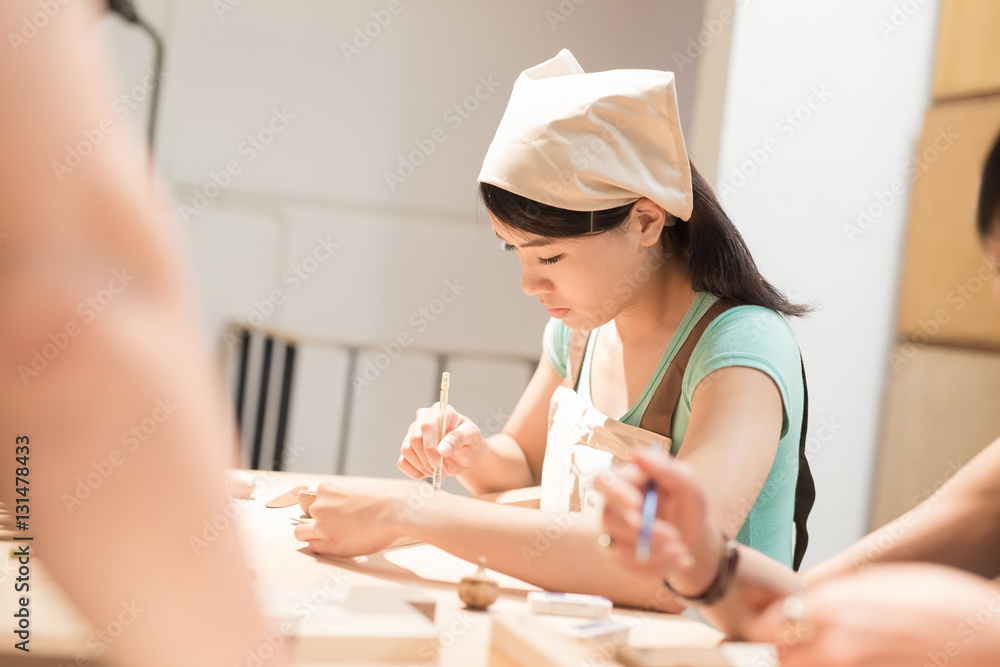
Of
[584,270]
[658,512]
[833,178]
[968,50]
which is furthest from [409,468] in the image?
[968,50]

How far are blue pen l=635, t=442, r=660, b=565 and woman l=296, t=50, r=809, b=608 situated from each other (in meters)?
0.38

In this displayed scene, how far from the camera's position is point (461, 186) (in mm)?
3439

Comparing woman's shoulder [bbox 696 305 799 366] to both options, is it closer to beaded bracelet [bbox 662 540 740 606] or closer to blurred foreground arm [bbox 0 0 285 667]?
beaded bracelet [bbox 662 540 740 606]

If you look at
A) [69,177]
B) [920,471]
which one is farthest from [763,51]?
[69,177]

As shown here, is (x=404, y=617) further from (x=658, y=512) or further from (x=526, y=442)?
(x=526, y=442)

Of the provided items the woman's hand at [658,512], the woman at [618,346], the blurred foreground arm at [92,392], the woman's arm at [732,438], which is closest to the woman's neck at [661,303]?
the woman at [618,346]

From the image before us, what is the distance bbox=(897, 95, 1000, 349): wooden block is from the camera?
7.14 feet

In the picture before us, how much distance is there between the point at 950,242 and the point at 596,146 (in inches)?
57.3

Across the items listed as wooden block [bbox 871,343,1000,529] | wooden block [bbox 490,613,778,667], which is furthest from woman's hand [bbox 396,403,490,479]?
wooden block [bbox 871,343,1000,529]

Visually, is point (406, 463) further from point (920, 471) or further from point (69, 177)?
point (920, 471)

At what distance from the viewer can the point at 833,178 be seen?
2148mm

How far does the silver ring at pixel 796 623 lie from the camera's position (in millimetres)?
666

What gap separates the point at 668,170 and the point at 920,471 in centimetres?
143

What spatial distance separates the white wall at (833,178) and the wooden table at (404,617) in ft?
4.49
